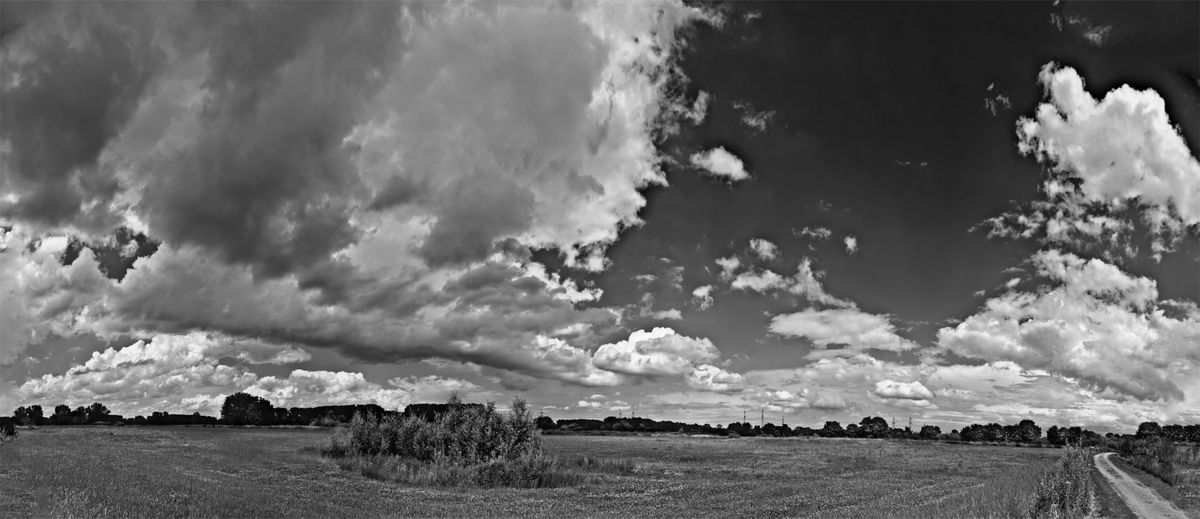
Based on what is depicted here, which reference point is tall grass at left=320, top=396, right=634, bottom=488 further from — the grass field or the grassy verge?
the grassy verge

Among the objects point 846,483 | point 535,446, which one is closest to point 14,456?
point 535,446

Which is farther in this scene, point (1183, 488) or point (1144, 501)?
point (1183, 488)

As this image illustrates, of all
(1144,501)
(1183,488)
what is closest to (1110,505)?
(1144,501)

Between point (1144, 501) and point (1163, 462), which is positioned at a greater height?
point (1163, 462)

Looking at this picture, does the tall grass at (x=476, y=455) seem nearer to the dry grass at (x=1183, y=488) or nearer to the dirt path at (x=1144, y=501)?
the dirt path at (x=1144, y=501)

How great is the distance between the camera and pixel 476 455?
58969 millimetres

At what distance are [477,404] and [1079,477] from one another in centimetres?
4924

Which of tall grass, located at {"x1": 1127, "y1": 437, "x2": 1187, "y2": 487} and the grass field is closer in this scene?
the grass field

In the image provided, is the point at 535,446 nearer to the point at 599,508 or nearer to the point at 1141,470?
the point at 599,508

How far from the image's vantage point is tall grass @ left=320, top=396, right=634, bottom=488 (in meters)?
53.1

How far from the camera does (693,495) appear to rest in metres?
43.9

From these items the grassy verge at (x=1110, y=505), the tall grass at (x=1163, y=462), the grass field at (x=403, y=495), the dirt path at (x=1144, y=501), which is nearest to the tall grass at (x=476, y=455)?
the grass field at (x=403, y=495)

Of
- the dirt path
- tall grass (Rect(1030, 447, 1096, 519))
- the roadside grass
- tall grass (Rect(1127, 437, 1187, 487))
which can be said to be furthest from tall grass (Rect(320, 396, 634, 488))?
tall grass (Rect(1127, 437, 1187, 487))

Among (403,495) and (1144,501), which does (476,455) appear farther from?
(1144,501)
